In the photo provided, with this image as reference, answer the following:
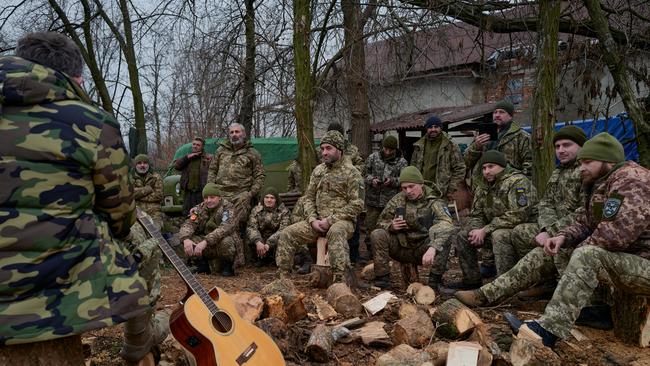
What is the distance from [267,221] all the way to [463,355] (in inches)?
169

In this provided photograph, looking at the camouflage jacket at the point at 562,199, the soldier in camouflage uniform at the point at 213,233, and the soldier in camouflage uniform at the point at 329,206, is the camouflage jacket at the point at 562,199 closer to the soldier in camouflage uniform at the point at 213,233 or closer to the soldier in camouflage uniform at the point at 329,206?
the soldier in camouflage uniform at the point at 329,206

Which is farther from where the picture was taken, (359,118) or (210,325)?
(359,118)

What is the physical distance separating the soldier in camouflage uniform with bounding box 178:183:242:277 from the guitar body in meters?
3.33

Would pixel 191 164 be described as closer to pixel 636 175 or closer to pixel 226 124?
pixel 226 124

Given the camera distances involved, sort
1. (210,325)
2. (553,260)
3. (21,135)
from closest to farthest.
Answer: (21,135) < (210,325) < (553,260)

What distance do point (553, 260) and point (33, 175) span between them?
415 cm

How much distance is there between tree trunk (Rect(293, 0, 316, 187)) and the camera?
6844mm

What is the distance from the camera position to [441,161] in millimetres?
7281

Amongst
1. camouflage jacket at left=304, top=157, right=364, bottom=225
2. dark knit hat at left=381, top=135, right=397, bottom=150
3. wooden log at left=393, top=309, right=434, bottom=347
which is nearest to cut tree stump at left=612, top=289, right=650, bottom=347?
wooden log at left=393, top=309, right=434, bottom=347

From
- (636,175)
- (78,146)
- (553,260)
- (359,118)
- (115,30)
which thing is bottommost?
(553,260)

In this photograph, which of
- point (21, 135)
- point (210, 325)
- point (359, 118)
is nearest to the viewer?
point (21, 135)

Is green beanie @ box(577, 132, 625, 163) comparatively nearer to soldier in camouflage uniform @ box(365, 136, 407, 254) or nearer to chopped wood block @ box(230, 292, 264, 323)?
chopped wood block @ box(230, 292, 264, 323)

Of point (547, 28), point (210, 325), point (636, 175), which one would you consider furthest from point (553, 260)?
point (210, 325)

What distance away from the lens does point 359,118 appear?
11375 mm
